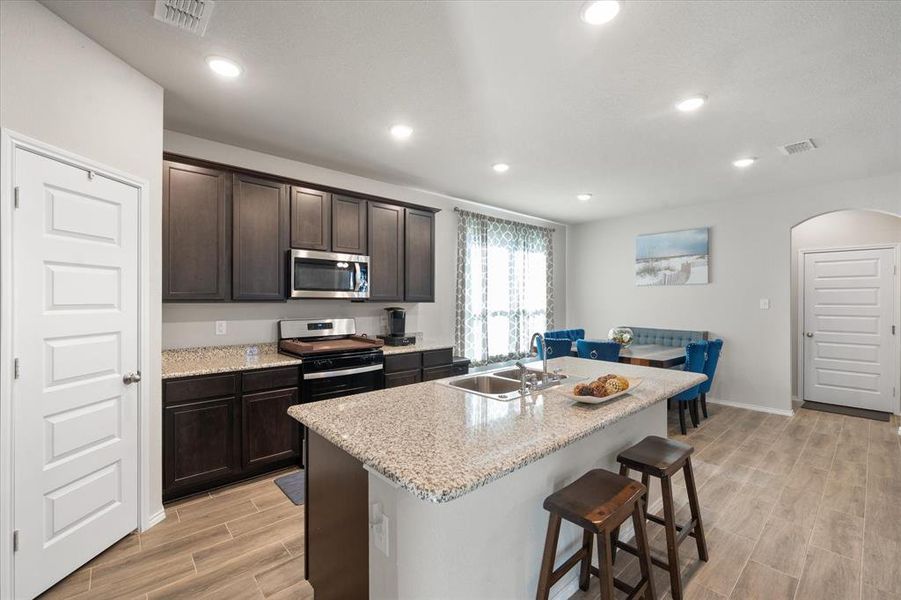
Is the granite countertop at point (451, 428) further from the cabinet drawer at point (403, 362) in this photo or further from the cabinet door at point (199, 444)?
the cabinet drawer at point (403, 362)

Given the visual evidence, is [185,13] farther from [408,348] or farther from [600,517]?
[408,348]

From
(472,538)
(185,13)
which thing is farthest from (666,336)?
(185,13)

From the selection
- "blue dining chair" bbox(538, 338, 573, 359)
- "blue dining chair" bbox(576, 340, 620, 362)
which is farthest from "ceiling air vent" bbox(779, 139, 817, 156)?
"blue dining chair" bbox(538, 338, 573, 359)

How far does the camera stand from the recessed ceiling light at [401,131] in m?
3.05

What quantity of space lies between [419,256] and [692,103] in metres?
2.73

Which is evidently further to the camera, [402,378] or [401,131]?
[402,378]

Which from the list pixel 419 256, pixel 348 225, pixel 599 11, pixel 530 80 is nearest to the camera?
pixel 599 11

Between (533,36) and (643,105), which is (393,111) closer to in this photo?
(533,36)

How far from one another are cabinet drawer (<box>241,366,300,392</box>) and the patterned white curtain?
2338 mm

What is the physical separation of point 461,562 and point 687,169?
4.12 meters

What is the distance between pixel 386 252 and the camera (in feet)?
13.5

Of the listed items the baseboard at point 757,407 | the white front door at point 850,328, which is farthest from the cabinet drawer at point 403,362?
the white front door at point 850,328

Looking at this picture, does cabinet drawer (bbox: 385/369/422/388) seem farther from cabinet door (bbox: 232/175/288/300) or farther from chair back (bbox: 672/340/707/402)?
chair back (bbox: 672/340/707/402)

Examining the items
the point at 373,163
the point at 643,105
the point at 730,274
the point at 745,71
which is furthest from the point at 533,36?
the point at 730,274
